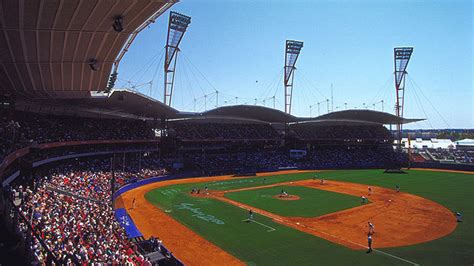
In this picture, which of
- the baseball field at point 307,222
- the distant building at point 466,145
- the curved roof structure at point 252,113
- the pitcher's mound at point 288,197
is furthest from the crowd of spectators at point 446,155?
the pitcher's mound at point 288,197

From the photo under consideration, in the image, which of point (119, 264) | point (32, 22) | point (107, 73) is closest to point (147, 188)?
point (107, 73)

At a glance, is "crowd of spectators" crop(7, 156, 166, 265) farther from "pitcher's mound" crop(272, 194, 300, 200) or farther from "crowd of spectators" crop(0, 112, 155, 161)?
"pitcher's mound" crop(272, 194, 300, 200)

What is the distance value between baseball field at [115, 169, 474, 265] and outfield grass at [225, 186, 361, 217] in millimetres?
109

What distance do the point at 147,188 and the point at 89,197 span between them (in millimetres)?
15866

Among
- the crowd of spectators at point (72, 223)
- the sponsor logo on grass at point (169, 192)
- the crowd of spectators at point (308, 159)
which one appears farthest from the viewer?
the crowd of spectators at point (308, 159)

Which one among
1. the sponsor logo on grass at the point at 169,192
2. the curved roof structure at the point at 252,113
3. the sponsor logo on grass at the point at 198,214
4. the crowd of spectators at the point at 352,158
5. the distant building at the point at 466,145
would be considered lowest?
the sponsor logo on grass at the point at 198,214

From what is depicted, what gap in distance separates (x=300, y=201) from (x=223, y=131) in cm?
3799

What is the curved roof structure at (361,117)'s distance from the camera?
72.1 m

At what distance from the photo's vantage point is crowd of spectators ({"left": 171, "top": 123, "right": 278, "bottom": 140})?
66.6m

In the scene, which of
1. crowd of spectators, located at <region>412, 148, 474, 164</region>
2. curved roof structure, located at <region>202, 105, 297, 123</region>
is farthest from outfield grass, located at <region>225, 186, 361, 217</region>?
crowd of spectators, located at <region>412, 148, 474, 164</region>

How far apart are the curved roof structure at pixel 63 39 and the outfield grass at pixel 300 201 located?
2141cm

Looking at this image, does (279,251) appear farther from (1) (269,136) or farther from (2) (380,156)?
(2) (380,156)

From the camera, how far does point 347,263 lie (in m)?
19.0

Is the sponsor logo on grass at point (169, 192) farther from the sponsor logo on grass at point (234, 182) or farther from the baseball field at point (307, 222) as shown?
the sponsor logo on grass at point (234, 182)
